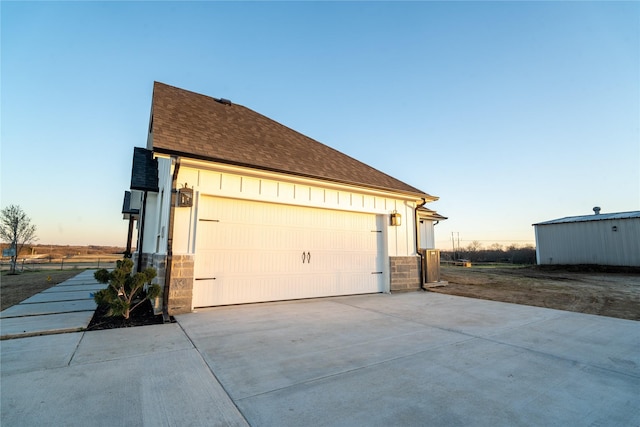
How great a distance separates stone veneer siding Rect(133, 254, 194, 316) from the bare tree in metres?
15.9

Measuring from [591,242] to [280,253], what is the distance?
2085cm

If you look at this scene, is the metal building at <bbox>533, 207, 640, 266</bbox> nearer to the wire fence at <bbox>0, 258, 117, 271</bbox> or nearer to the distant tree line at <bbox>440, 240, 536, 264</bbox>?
the distant tree line at <bbox>440, 240, 536, 264</bbox>

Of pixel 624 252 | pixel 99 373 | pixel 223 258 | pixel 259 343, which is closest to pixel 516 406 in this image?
pixel 259 343

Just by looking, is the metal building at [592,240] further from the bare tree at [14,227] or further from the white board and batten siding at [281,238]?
the bare tree at [14,227]

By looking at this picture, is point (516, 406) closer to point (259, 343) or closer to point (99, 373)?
point (259, 343)

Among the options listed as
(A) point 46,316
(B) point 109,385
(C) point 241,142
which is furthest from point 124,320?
(C) point 241,142

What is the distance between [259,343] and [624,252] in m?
21.8

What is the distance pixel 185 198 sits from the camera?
5.02 meters

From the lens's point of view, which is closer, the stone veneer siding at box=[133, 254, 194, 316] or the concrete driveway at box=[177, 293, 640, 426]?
the concrete driveway at box=[177, 293, 640, 426]

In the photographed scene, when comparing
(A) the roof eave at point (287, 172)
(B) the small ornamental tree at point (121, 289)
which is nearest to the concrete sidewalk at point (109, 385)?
(B) the small ornamental tree at point (121, 289)

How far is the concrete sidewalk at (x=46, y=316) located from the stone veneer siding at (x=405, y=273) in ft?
22.2

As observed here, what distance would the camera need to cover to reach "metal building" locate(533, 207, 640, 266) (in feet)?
50.1

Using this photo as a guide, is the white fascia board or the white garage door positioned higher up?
the white fascia board

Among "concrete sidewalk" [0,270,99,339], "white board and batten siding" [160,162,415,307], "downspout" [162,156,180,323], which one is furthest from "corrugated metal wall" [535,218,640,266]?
"concrete sidewalk" [0,270,99,339]
